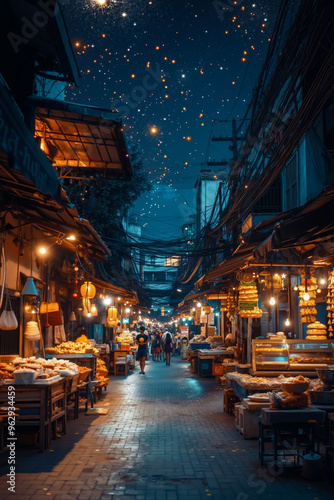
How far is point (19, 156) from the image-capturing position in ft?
15.2

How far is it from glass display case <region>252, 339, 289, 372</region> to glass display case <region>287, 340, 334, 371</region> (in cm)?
24

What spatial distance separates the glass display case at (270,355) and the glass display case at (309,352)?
24 cm

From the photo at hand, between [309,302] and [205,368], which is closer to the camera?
[309,302]

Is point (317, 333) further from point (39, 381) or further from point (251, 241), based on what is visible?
point (39, 381)

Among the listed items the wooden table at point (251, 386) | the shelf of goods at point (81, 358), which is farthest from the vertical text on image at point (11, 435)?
the shelf of goods at point (81, 358)

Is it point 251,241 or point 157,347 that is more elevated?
point 251,241

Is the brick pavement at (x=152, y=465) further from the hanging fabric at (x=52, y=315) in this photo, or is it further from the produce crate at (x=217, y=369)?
the produce crate at (x=217, y=369)

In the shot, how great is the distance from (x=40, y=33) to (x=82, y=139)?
2.74m

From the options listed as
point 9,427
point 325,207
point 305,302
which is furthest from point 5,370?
point 305,302

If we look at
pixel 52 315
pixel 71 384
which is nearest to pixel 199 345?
pixel 52 315

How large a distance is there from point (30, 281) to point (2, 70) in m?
4.36

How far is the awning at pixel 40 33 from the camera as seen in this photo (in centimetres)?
907

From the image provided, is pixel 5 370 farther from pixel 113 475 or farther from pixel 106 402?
pixel 106 402

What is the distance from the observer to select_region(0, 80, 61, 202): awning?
4.33 metres
